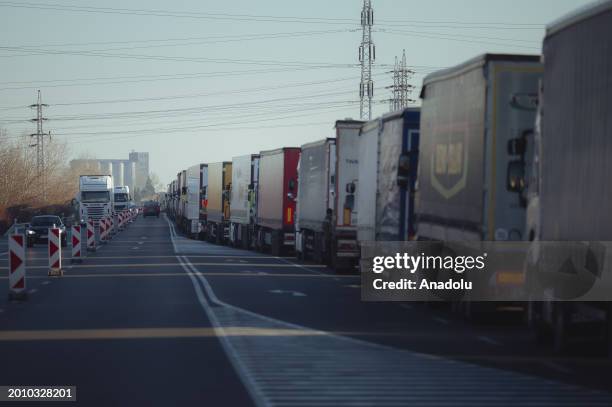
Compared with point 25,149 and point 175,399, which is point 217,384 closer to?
point 175,399

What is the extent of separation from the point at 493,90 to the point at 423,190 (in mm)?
5403

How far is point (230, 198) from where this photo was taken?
6431cm

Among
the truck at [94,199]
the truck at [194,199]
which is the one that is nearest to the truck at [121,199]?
the truck at [94,199]

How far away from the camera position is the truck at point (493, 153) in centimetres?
1848

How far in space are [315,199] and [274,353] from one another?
24.9 m

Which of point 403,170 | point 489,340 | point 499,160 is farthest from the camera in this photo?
point 403,170

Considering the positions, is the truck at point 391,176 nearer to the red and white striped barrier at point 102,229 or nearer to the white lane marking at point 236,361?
the white lane marking at point 236,361

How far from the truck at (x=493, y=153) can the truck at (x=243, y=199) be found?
34961 millimetres

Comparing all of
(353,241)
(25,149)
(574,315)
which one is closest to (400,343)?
(574,315)

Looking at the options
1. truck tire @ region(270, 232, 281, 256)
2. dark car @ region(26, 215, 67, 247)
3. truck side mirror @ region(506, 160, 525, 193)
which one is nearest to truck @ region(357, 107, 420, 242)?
truck side mirror @ region(506, 160, 525, 193)

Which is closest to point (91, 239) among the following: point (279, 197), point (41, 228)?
point (279, 197)

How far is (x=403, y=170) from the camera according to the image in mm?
26016

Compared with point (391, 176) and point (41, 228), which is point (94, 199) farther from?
point (391, 176)

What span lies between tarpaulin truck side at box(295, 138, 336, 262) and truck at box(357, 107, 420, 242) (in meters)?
5.99
